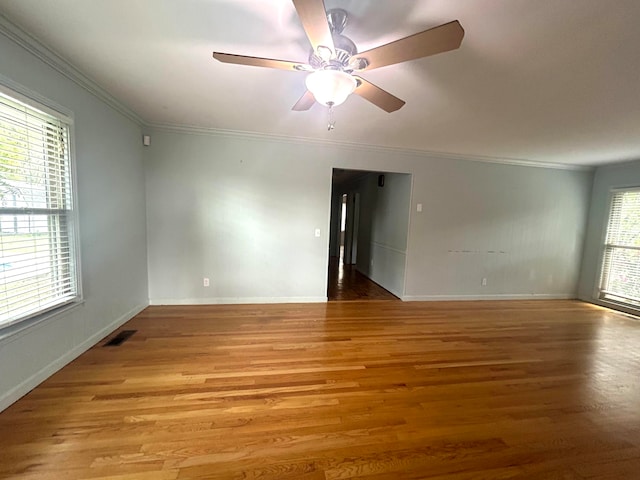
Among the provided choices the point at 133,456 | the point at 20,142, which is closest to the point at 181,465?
the point at 133,456

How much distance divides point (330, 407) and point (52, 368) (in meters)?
2.14

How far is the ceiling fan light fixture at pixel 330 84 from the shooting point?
146 cm

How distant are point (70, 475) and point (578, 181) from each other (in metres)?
7.02

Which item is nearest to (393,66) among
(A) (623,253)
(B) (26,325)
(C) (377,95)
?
(C) (377,95)

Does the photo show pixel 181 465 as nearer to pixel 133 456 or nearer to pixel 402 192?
pixel 133 456

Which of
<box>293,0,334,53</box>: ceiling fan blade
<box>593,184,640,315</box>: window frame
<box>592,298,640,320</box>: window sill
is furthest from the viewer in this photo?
<box>593,184,640,315</box>: window frame

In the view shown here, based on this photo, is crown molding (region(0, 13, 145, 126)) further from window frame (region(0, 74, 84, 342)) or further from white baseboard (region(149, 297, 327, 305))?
white baseboard (region(149, 297, 327, 305))

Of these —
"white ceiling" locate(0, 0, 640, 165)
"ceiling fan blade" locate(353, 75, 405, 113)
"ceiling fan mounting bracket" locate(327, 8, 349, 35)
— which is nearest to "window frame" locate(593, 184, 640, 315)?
"white ceiling" locate(0, 0, 640, 165)

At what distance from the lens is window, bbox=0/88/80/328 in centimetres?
166

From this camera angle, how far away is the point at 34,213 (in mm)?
1857

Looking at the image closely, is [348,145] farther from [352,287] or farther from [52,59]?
[52,59]

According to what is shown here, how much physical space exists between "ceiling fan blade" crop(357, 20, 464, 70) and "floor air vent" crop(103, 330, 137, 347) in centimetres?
317

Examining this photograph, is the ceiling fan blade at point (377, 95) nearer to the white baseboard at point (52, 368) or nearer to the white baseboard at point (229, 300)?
the white baseboard at point (229, 300)

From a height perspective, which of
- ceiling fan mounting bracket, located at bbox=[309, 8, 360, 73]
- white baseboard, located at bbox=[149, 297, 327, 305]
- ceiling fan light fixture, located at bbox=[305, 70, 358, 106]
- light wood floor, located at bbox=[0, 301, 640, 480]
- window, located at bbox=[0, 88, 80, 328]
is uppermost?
ceiling fan mounting bracket, located at bbox=[309, 8, 360, 73]
